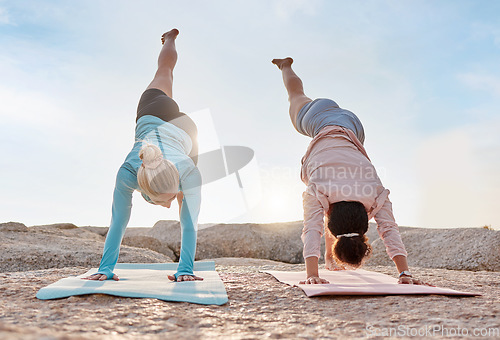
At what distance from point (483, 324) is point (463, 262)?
447 centimetres

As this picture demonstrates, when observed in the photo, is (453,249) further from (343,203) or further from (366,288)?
(366,288)

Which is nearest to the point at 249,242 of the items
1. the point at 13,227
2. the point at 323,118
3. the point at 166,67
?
the point at 13,227

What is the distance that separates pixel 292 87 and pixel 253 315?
3.35 m

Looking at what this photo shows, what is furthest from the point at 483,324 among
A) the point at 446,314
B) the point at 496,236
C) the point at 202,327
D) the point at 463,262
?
the point at 496,236

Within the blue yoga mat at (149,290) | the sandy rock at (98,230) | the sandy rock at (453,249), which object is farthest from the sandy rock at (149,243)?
the blue yoga mat at (149,290)

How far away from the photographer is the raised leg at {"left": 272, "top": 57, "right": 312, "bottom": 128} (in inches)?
181

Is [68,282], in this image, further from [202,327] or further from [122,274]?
[202,327]

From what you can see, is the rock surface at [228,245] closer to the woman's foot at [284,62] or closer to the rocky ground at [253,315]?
the rocky ground at [253,315]

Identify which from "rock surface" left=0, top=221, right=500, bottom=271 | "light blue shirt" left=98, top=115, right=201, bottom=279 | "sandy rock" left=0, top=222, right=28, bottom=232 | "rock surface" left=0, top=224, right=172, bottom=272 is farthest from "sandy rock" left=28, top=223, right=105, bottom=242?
"light blue shirt" left=98, top=115, right=201, bottom=279

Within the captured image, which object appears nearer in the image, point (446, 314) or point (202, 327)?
point (202, 327)

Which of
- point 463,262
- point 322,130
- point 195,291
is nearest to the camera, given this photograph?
point 195,291

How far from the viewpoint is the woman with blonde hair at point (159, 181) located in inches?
119

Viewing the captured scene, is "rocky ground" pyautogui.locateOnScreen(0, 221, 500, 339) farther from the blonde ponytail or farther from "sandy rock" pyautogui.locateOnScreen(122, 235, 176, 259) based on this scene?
"sandy rock" pyautogui.locateOnScreen(122, 235, 176, 259)

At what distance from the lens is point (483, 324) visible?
1.83 meters
